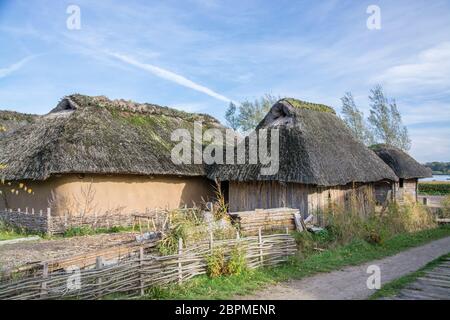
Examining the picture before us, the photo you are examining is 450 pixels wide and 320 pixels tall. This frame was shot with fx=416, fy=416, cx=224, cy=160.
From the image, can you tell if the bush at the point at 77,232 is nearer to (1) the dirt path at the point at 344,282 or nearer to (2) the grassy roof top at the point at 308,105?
(1) the dirt path at the point at 344,282

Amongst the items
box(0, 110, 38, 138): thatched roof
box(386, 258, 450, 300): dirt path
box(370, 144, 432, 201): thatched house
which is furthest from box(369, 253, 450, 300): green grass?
box(0, 110, 38, 138): thatched roof

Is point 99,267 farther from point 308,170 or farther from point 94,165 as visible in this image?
point 308,170

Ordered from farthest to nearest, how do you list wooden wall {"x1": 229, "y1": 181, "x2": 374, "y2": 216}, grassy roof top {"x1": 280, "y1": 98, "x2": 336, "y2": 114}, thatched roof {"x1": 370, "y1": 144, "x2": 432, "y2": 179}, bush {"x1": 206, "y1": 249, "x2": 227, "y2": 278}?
thatched roof {"x1": 370, "y1": 144, "x2": 432, "y2": 179} < grassy roof top {"x1": 280, "y1": 98, "x2": 336, "y2": 114} < wooden wall {"x1": 229, "y1": 181, "x2": 374, "y2": 216} < bush {"x1": 206, "y1": 249, "x2": 227, "y2": 278}

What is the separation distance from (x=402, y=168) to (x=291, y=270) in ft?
54.3

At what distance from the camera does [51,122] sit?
1524cm

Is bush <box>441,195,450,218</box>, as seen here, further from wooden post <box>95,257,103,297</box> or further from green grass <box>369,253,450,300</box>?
wooden post <box>95,257,103,297</box>

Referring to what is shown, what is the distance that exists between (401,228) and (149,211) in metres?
8.55

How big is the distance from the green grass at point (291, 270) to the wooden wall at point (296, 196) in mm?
2387

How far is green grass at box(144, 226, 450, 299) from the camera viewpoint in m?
6.95

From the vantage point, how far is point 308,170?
13008 millimetres

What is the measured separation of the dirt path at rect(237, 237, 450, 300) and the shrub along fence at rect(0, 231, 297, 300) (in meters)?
1.17

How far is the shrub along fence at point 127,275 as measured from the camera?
614cm
